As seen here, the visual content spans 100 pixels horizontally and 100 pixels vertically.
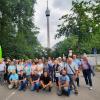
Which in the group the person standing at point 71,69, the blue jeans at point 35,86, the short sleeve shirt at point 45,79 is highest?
the person standing at point 71,69

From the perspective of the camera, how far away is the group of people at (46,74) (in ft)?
64.8

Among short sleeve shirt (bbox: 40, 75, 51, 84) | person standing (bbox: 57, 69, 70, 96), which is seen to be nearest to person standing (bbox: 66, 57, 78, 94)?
person standing (bbox: 57, 69, 70, 96)

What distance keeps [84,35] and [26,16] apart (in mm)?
17778

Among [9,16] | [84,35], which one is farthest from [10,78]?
[9,16]

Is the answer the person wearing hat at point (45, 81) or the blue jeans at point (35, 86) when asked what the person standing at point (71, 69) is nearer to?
the person wearing hat at point (45, 81)

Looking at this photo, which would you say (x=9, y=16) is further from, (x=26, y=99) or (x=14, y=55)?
(x=26, y=99)

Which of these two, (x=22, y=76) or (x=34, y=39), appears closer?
(x=22, y=76)

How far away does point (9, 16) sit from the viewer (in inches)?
2046

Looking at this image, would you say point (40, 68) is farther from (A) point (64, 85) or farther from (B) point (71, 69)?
(A) point (64, 85)

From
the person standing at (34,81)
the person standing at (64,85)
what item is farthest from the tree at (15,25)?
the person standing at (64,85)

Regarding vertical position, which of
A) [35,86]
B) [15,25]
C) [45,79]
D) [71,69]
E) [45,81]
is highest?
[15,25]

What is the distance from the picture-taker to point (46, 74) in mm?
20844

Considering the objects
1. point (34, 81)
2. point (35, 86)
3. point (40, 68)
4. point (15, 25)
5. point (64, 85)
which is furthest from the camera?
point (15, 25)

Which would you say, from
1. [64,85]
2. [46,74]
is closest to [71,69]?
[46,74]
